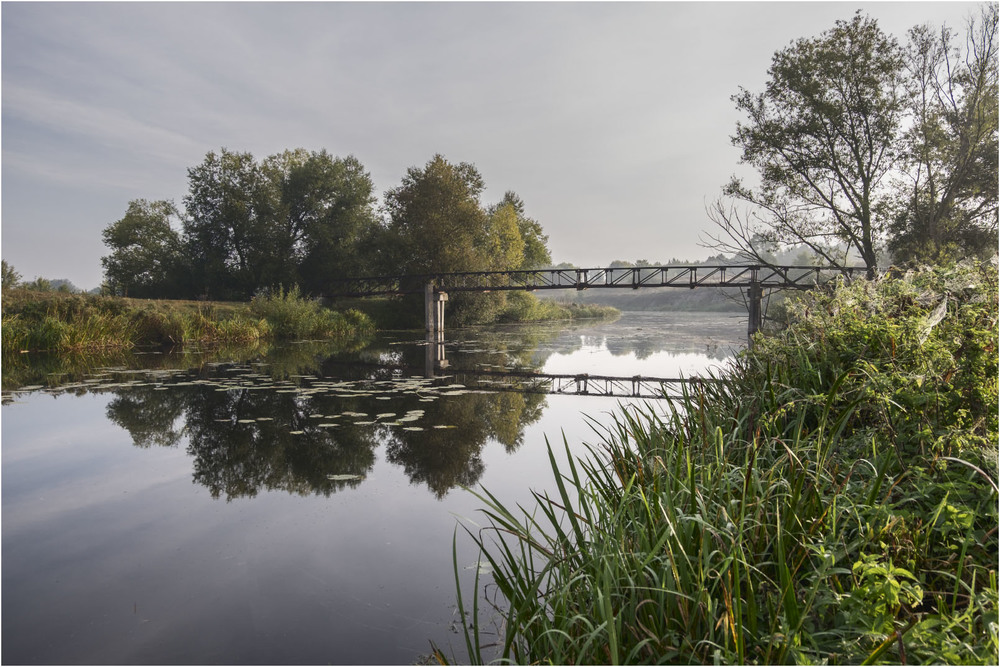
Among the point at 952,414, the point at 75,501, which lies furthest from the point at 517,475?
the point at 75,501

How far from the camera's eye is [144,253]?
38438mm

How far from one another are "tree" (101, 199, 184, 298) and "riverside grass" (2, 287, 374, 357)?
15992mm

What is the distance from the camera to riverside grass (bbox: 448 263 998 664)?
2049 millimetres

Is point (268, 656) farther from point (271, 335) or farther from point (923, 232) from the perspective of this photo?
point (271, 335)

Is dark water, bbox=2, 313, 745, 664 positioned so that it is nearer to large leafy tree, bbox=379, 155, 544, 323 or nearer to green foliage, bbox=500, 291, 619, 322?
large leafy tree, bbox=379, 155, 544, 323

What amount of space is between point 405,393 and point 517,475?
5392 mm

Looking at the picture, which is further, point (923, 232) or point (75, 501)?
point (923, 232)

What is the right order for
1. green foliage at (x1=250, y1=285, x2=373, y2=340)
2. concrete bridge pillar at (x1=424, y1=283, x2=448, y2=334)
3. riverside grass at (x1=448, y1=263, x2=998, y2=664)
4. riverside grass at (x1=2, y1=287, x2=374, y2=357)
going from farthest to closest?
1. concrete bridge pillar at (x1=424, y1=283, x2=448, y2=334)
2. green foliage at (x1=250, y1=285, x2=373, y2=340)
3. riverside grass at (x1=2, y1=287, x2=374, y2=357)
4. riverside grass at (x1=448, y1=263, x2=998, y2=664)

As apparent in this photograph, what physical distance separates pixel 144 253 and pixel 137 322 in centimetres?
2235

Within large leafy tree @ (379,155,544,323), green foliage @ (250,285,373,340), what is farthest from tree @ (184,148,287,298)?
green foliage @ (250,285,373,340)

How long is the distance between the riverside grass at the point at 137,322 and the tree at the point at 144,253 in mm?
15992

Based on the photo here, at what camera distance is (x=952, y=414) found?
3027 millimetres

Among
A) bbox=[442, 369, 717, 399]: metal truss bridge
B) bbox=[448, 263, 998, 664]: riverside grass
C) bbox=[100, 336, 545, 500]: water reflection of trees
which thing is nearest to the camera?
bbox=[448, 263, 998, 664]: riverside grass

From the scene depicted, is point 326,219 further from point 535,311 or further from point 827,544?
point 827,544
